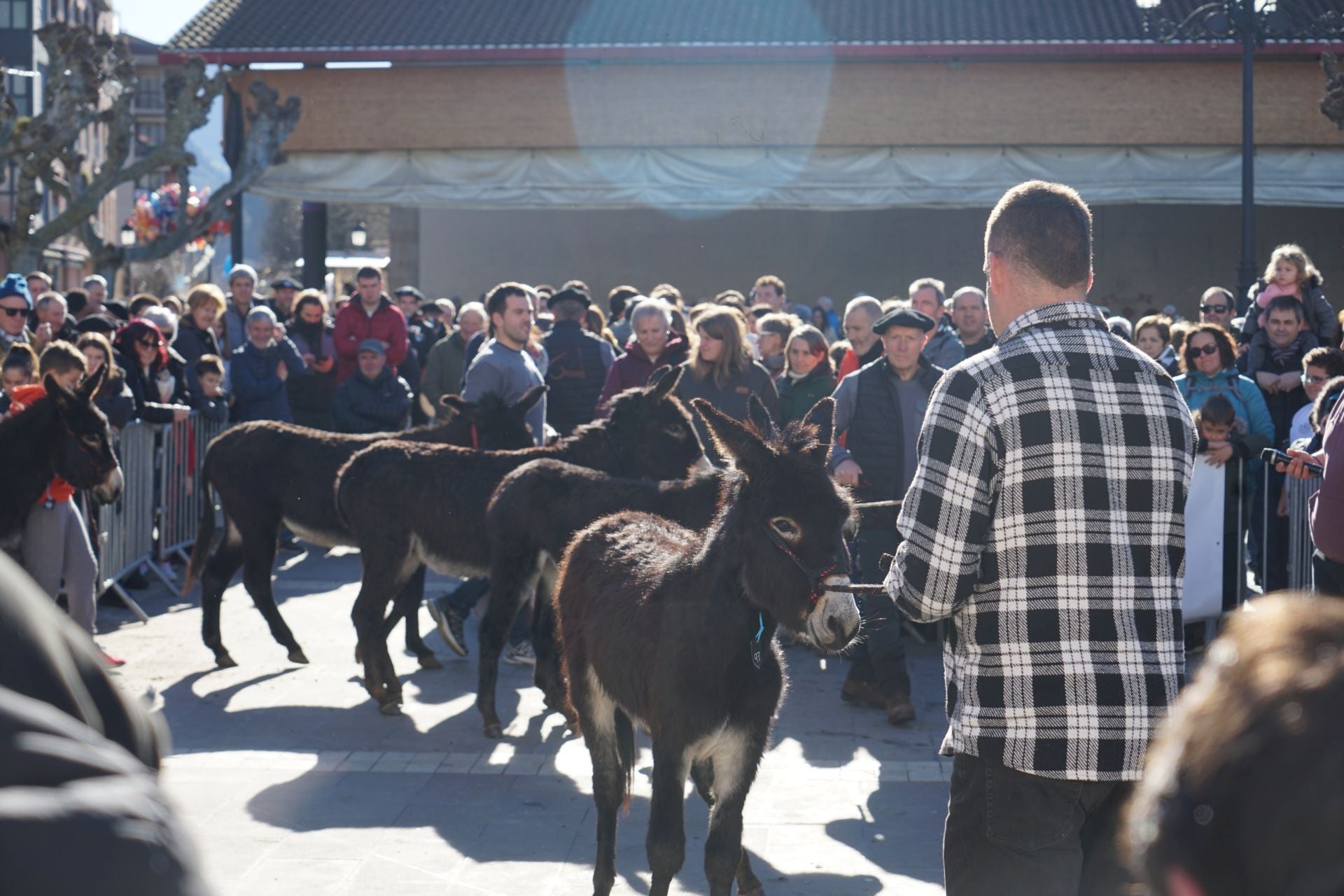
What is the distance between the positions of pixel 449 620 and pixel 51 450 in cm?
258

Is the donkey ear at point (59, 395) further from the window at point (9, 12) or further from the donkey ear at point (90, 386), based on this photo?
the window at point (9, 12)

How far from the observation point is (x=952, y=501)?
321cm

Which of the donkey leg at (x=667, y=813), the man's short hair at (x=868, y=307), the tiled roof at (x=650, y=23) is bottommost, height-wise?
the donkey leg at (x=667, y=813)

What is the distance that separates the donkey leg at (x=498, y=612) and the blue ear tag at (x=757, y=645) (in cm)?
297

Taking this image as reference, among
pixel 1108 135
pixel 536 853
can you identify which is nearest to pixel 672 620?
pixel 536 853

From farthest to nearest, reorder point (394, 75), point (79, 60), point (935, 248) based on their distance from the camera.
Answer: point (935, 248) < point (394, 75) < point (79, 60)

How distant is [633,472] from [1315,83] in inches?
793

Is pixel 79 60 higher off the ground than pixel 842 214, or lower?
higher

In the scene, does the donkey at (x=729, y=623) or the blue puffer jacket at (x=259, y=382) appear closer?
the donkey at (x=729, y=623)

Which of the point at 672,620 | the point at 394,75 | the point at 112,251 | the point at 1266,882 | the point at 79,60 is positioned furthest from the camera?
the point at 394,75

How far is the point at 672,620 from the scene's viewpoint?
4.79 m

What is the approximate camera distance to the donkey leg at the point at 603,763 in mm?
5203

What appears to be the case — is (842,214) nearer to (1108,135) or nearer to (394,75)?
(1108,135)

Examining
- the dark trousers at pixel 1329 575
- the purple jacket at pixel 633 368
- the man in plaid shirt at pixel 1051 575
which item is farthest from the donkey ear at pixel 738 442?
the purple jacket at pixel 633 368
